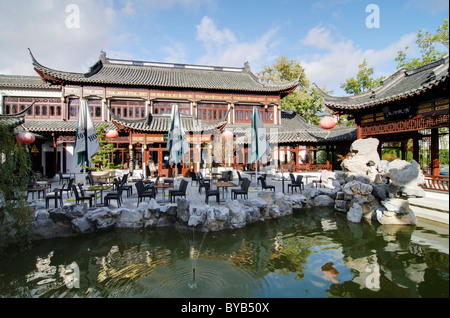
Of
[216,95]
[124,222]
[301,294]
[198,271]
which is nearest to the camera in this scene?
[301,294]

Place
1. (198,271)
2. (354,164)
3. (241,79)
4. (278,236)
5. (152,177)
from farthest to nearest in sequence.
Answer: (241,79) → (152,177) → (354,164) → (278,236) → (198,271)

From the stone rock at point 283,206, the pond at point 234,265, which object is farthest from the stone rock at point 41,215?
the stone rock at point 283,206

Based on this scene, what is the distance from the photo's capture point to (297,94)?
2153cm

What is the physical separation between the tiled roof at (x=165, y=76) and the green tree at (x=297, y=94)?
4.83m

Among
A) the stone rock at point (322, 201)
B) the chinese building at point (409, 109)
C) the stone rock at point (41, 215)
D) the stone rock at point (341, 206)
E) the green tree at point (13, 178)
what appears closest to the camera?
the green tree at point (13, 178)

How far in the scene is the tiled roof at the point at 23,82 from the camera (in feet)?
48.0

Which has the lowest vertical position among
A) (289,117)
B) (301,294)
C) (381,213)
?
(301,294)

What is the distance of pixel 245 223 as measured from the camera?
→ 5.78 meters

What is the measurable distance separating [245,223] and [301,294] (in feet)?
9.14

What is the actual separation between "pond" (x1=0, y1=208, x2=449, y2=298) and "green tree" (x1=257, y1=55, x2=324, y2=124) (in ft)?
56.1

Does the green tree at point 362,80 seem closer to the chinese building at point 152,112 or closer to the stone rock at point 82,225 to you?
the chinese building at point 152,112

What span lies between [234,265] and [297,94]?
68.1ft

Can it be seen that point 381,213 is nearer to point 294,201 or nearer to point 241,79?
point 294,201
